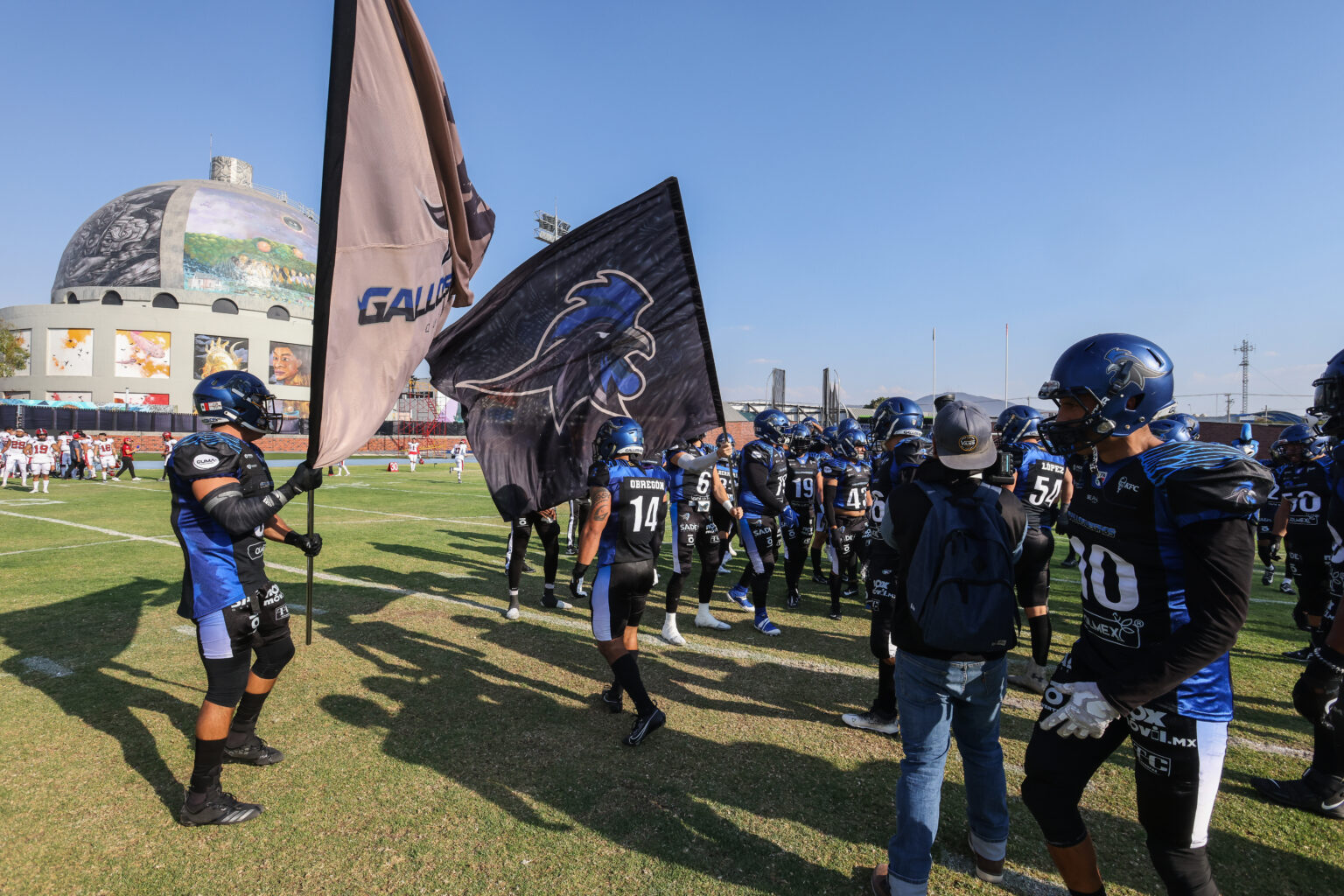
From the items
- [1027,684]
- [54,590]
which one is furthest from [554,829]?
[54,590]

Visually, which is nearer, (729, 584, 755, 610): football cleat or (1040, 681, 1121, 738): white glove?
(1040, 681, 1121, 738): white glove

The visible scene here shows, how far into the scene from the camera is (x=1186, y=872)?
2.33 meters

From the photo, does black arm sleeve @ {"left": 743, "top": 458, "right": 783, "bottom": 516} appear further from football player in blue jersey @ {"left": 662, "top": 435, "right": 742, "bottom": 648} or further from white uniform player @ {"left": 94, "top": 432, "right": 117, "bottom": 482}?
white uniform player @ {"left": 94, "top": 432, "right": 117, "bottom": 482}

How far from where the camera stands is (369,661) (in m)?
6.36

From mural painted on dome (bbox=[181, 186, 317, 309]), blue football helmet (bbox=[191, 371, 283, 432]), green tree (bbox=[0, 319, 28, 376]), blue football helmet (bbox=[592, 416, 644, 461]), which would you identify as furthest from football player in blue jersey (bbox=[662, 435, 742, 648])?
mural painted on dome (bbox=[181, 186, 317, 309])

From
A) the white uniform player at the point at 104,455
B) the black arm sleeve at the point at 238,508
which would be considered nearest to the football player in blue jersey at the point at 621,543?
the black arm sleeve at the point at 238,508

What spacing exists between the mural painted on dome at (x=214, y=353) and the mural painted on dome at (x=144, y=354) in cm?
235

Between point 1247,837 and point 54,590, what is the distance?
1230cm

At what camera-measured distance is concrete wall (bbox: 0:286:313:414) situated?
202 feet

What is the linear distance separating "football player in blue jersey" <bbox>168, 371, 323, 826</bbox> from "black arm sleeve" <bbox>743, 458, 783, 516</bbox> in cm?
538

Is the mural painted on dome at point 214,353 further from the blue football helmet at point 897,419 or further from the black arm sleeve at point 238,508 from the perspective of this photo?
the blue football helmet at point 897,419

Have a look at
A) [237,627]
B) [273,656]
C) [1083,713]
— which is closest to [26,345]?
[273,656]

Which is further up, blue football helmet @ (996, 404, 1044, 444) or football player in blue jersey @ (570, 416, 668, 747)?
blue football helmet @ (996, 404, 1044, 444)

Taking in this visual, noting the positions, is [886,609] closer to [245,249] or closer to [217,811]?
[217,811]
